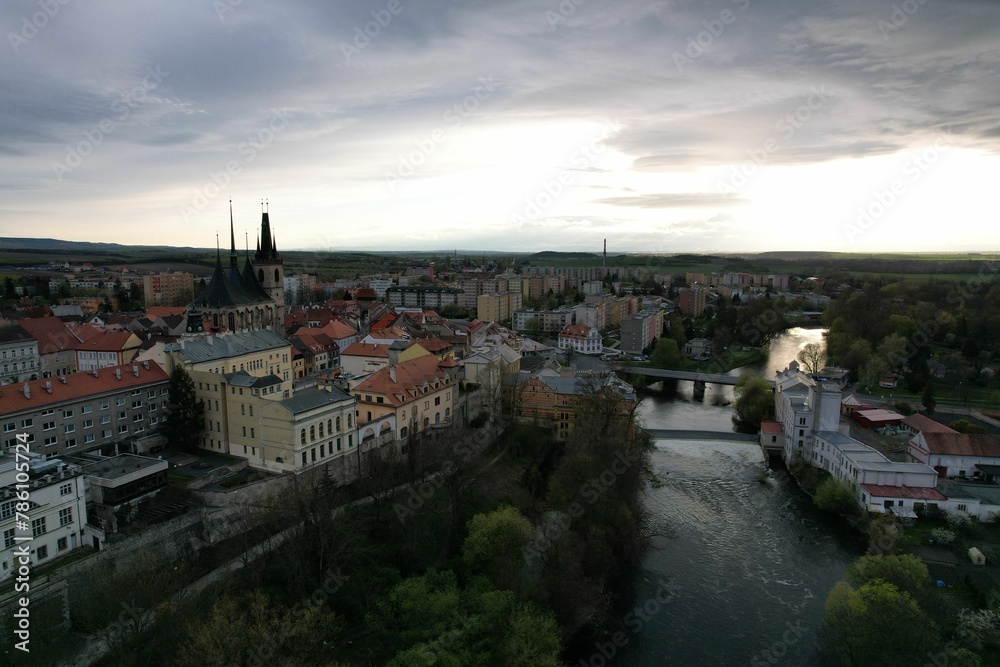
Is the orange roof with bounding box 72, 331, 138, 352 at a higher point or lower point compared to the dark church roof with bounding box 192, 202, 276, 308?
lower

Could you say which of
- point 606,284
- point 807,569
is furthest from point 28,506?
point 606,284

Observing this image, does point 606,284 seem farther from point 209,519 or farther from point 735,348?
point 209,519

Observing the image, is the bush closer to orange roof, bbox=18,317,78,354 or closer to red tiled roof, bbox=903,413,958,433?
red tiled roof, bbox=903,413,958,433

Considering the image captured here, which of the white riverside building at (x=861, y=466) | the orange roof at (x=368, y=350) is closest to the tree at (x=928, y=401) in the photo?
the white riverside building at (x=861, y=466)

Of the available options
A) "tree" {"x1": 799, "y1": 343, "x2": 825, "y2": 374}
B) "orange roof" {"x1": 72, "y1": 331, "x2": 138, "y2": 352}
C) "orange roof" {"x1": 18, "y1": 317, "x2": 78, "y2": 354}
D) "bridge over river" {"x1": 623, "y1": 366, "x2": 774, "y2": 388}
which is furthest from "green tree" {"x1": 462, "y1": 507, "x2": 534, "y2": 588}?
"tree" {"x1": 799, "y1": 343, "x2": 825, "y2": 374}

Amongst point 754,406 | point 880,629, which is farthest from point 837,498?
point 754,406

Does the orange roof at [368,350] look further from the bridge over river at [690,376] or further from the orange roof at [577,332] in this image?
the orange roof at [577,332]

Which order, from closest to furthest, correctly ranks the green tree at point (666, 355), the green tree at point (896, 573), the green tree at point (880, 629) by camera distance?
the green tree at point (880, 629), the green tree at point (896, 573), the green tree at point (666, 355)
